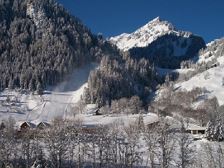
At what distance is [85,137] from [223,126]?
5126 centimetres

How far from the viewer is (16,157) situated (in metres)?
109

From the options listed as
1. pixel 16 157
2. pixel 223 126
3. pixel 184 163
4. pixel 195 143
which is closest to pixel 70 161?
pixel 16 157

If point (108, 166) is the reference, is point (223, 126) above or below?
above

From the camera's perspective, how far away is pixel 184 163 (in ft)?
338

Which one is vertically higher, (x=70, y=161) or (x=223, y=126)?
(x=223, y=126)

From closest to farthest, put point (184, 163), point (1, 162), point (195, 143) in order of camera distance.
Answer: point (1, 162) < point (184, 163) < point (195, 143)

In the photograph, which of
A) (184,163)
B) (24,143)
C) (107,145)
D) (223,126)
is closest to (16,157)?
(24,143)

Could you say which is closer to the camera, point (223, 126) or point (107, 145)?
point (107, 145)

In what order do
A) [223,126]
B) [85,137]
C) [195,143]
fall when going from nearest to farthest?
[85,137], [195,143], [223,126]

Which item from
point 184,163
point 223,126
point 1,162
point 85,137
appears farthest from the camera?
point 223,126

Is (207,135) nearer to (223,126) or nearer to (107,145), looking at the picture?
(223,126)

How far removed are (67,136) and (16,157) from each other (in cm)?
1413

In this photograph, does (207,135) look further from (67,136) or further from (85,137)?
(67,136)

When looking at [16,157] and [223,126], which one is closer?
[16,157]
